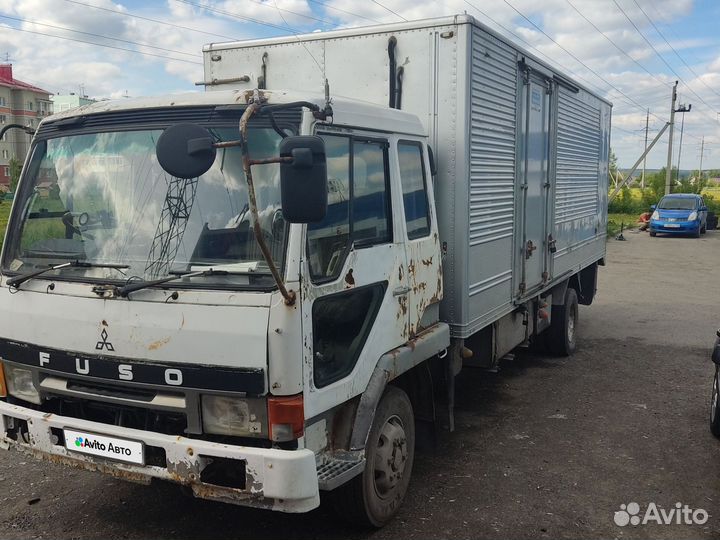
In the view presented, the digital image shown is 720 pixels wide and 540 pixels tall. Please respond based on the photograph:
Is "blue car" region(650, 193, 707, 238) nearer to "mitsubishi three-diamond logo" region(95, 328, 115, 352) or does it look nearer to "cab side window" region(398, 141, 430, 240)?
"cab side window" region(398, 141, 430, 240)

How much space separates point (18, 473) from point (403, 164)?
3.39 metres

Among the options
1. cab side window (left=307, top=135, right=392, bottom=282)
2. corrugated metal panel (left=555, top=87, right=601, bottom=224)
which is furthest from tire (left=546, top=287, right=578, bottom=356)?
cab side window (left=307, top=135, right=392, bottom=282)

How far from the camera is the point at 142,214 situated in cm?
346

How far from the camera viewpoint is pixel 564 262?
766 centimetres

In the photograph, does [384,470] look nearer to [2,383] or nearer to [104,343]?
[104,343]

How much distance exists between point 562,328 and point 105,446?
19.6ft

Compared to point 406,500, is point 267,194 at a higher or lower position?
higher

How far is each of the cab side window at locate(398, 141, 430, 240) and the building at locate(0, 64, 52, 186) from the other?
7202 centimetres

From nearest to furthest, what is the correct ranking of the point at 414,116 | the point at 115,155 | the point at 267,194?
the point at 267,194 → the point at 115,155 → the point at 414,116

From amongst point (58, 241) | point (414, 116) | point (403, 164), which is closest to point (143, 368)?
point (58, 241)

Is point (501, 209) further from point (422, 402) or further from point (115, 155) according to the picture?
point (115, 155)

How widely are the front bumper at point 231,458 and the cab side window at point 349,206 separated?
865 mm

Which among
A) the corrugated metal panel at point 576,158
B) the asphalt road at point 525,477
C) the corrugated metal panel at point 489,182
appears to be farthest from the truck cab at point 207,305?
the corrugated metal panel at point 576,158

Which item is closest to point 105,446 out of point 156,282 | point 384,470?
point 156,282
